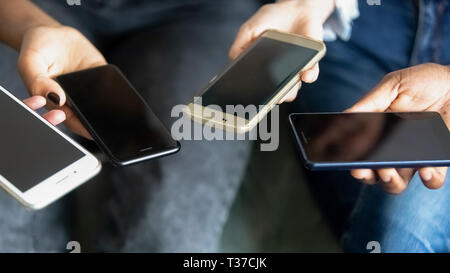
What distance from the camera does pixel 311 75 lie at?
1.89 feet

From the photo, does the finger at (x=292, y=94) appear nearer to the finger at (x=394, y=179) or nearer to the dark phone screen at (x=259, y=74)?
the dark phone screen at (x=259, y=74)

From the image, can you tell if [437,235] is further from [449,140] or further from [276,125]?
[276,125]

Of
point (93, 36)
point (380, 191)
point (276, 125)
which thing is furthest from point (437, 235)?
point (93, 36)

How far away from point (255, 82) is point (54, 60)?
26cm

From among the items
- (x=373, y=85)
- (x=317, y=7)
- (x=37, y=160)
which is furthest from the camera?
(x=317, y=7)

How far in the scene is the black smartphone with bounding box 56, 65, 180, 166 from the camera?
0.48 metres

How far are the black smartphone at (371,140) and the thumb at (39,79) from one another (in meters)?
0.27

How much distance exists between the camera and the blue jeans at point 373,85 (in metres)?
0.49

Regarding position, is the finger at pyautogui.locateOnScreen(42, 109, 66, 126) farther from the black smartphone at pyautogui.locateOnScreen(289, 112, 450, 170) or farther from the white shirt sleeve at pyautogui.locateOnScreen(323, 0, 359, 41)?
the white shirt sleeve at pyautogui.locateOnScreen(323, 0, 359, 41)

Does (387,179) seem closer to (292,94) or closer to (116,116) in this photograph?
(292,94)

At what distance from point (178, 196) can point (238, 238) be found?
78mm

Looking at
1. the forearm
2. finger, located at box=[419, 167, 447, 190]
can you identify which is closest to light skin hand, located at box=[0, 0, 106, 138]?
the forearm

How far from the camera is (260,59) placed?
583 mm

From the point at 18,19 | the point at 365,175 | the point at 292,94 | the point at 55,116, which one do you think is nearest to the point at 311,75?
the point at 292,94
